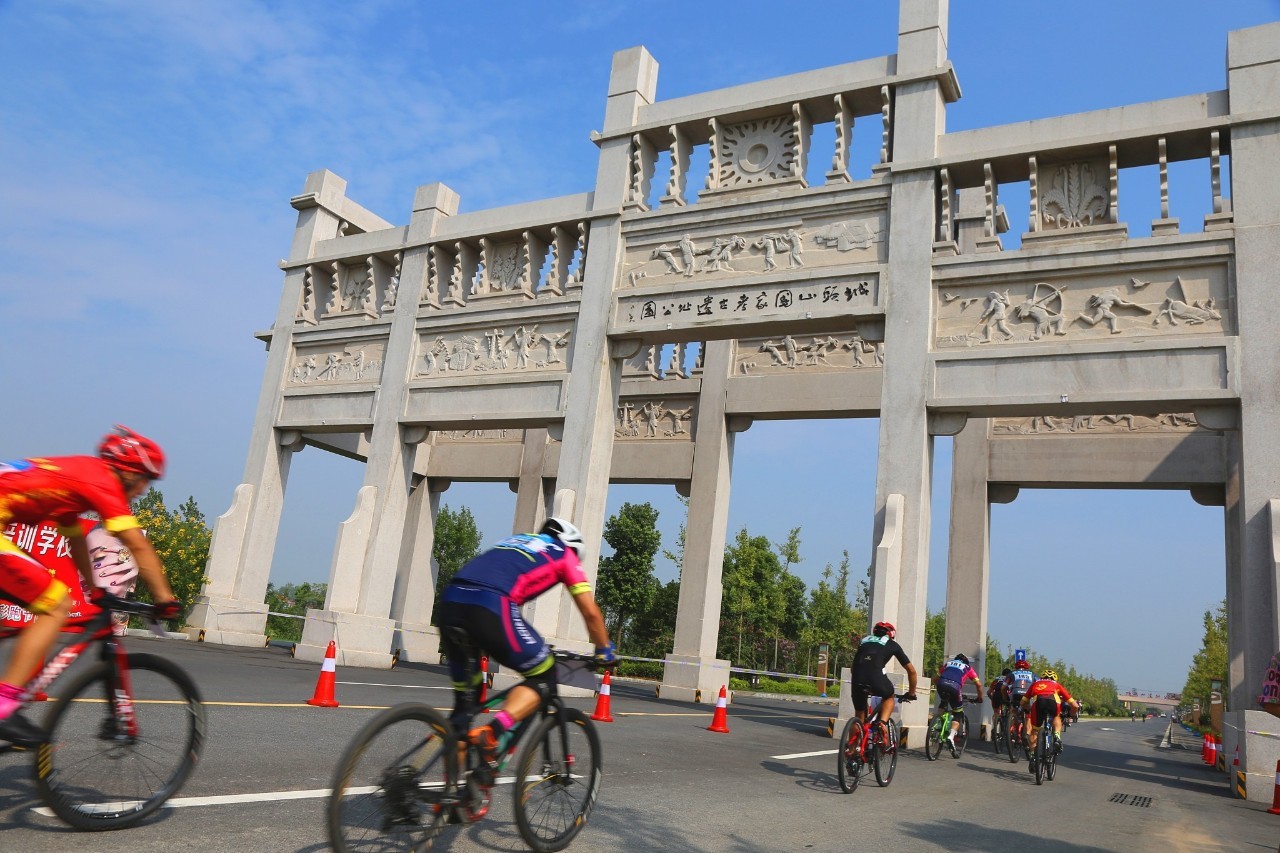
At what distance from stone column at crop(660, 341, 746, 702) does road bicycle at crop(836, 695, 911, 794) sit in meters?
11.4

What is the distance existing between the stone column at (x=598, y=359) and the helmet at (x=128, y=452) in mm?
13232

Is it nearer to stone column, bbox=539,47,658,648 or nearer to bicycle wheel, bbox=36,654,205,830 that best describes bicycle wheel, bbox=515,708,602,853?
bicycle wheel, bbox=36,654,205,830

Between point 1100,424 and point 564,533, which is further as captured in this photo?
point 1100,424

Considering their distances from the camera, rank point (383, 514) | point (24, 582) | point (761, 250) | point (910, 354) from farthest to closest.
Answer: point (383, 514) → point (761, 250) → point (910, 354) → point (24, 582)

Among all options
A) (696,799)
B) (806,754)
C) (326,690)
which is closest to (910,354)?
(806,754)

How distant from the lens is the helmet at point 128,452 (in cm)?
442

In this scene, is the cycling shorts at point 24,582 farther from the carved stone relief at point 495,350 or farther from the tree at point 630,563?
the tree at point 630,563

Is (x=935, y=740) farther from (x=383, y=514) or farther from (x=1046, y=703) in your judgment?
(x=383, y=514)

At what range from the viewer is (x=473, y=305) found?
69.9 ft

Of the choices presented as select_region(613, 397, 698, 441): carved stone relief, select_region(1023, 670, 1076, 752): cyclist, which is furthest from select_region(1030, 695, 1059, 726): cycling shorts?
select_region(613, 397, 698, 441): carved stone relief

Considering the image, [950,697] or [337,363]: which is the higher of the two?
[337,363]

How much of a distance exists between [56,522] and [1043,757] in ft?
37.6

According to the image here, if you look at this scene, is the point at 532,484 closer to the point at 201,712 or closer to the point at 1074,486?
the point at 1074,486

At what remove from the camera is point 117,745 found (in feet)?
14.1
